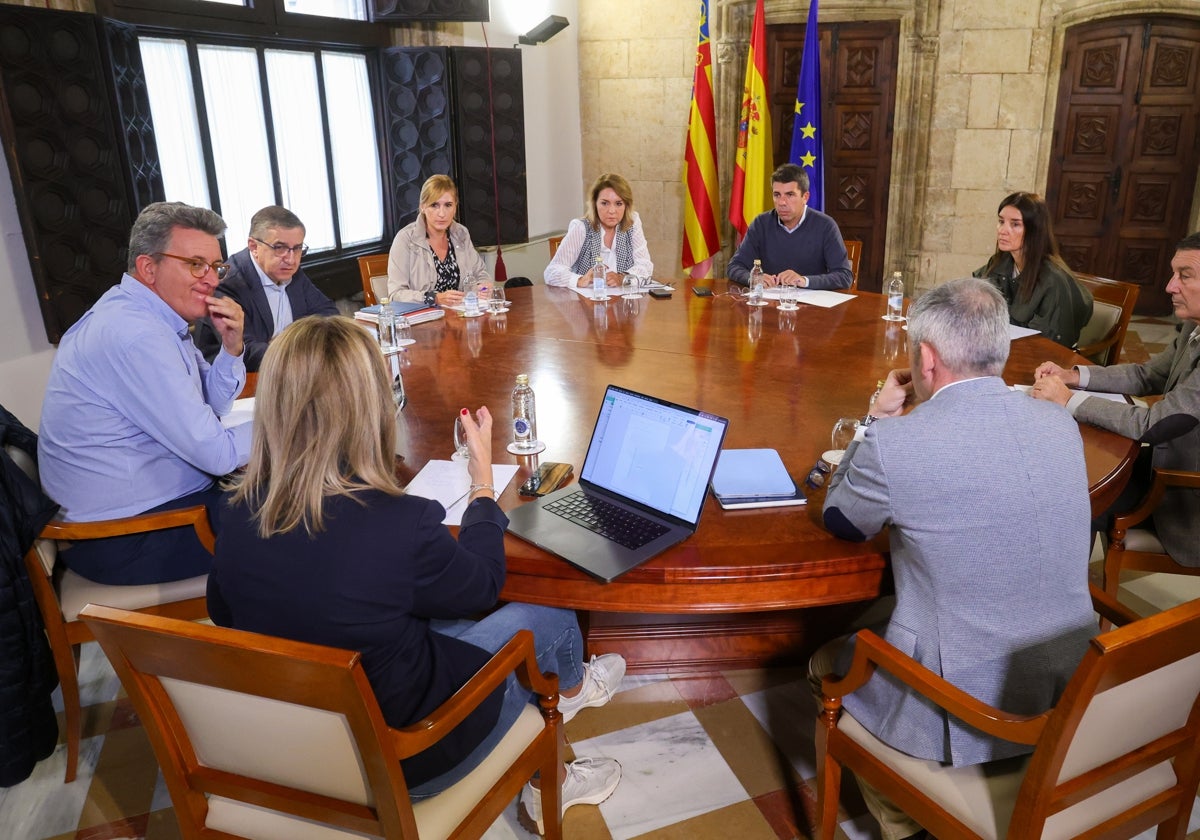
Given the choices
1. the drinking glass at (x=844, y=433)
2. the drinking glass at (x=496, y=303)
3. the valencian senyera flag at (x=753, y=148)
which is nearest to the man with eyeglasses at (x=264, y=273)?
the drinking glass at (x=496, y=303)

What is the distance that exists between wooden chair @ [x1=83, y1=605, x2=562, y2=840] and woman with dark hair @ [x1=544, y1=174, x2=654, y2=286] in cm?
291

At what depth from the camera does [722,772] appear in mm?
2043

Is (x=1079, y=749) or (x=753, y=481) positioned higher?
(x=753, y=481)

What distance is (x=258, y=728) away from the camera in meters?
1.22

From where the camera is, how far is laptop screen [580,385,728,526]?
1671 millimetres

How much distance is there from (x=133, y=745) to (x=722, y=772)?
150cm

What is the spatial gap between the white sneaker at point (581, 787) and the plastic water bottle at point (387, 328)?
1618 millimetres

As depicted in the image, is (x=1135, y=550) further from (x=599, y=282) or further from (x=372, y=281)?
(x=372, y=281)

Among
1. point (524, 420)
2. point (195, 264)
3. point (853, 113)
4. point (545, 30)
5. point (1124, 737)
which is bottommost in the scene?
point (1124, 737)

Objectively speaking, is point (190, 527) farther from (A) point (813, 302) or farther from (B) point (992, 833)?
(A) point (813, 302)

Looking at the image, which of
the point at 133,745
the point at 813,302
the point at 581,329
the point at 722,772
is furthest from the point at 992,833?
the point at 813,302

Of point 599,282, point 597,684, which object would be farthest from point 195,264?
point 599,282

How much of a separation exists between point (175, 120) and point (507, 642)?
13.2ft

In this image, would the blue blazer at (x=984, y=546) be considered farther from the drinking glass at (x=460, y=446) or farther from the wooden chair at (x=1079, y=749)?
the drinking glass at (x=460, y=446)
